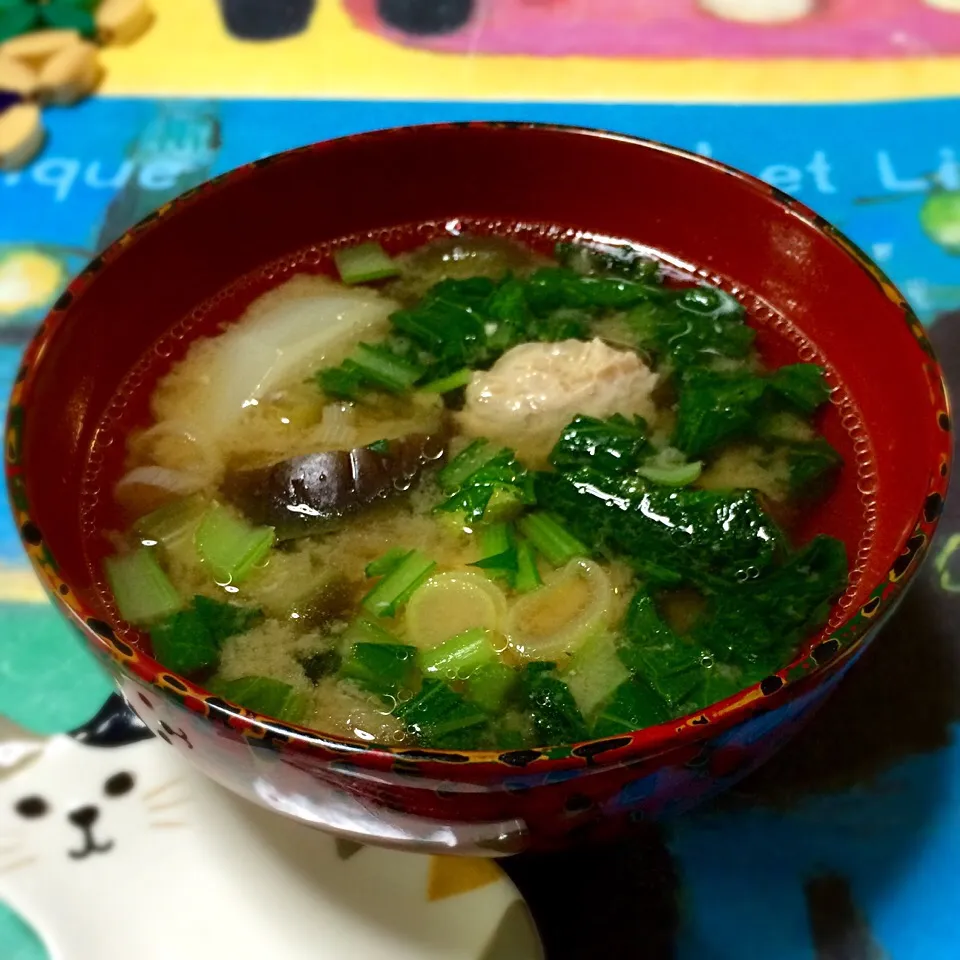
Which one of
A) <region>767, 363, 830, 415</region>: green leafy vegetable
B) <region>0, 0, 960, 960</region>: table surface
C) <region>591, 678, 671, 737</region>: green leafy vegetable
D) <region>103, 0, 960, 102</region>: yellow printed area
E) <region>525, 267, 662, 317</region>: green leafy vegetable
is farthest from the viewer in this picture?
<region>103, 0, 960, 102</region>: yellow printed area

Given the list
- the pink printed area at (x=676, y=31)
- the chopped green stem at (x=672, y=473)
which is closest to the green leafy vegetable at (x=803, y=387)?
the chopped green stem at (x=672, y=473)

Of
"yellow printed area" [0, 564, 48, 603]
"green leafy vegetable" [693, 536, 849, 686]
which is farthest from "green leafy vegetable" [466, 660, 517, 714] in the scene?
"yellow printed area" [0, 564, 48, 603]

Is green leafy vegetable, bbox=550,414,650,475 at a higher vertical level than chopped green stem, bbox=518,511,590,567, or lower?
higher

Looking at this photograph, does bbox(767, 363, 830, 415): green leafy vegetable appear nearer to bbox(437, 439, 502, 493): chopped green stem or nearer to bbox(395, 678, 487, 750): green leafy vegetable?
bbox(437, 439, 502, 493): chopped green stem

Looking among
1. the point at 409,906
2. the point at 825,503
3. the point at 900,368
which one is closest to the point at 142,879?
the point at 409,906

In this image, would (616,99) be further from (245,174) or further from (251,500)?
(251,500)

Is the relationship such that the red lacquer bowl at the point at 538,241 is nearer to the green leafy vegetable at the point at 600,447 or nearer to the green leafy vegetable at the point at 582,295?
the green leafy vegetable at the point at 582,295

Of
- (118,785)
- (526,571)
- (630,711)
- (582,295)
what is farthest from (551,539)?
(118,785)
